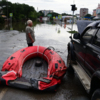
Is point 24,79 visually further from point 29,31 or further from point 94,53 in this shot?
point 29,31

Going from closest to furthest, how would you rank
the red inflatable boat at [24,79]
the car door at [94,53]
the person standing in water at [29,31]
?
1. the car door at [94,53]
2. the red inflatable boat at [24,79]
3. the person standing in water at [29,31]

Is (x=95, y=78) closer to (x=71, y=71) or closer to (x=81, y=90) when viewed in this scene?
(x=81, y=90)

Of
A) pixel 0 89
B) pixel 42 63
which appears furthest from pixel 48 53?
pixel 0 89

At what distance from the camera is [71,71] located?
230 inches

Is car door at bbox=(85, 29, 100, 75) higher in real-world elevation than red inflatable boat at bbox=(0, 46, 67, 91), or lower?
higher

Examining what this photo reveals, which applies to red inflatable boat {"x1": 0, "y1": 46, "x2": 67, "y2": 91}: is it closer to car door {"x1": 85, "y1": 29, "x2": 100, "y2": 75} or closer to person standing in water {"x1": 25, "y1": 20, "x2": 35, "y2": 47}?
person standing in water {"x1": 25, "y1": 20, "x2": 35, "y2": 47}

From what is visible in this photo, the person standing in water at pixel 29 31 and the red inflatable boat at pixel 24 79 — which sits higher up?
the person standing in water at pixel 29 31

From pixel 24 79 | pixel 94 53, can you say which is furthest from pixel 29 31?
pixel 94 53

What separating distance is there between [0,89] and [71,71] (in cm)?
271

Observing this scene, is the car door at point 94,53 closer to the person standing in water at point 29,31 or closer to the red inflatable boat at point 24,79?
the red inflatable boat at point 24,79

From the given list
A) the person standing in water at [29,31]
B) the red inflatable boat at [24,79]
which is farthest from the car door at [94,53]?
the person standing in water at [29,31]

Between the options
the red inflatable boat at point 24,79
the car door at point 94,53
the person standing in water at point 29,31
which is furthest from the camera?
the person standing in water at point 29,31

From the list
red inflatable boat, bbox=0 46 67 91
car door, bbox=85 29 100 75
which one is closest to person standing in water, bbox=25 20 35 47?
red inflatable boat, bbox=0 46 67 91

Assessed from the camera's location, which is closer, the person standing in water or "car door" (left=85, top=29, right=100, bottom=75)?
"car door" (left=85, top=29, right=100, bottom=75)
